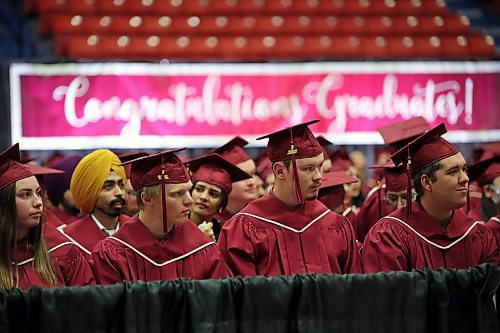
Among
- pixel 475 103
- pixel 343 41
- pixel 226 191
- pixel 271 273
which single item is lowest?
pixel 271 273

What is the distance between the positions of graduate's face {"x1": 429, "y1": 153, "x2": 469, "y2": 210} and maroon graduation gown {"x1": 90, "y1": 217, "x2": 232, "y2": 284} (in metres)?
1.03

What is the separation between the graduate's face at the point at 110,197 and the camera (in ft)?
16.9

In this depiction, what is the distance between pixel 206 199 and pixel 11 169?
1587 millimetres

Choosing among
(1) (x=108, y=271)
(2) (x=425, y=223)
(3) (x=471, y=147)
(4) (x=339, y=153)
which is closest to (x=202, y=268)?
(1) (x=108, y=271)

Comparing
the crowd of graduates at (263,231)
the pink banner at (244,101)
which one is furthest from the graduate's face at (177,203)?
the pink banner at (244,101)

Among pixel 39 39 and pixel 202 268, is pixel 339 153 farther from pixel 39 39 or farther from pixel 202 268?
pixel 39 39

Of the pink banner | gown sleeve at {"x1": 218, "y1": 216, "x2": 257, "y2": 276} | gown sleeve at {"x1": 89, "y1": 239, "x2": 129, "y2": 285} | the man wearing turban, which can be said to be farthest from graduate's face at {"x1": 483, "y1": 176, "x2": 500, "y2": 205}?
the pink banner

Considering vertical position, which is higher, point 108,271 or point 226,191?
point 226,191

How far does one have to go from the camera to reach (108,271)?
160 inches

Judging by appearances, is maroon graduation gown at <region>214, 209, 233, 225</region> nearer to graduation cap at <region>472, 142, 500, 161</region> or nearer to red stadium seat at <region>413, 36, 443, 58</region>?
graduation cap at <region>472, 142, 500, 161</region>

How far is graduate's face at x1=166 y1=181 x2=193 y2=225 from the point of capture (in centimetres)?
416

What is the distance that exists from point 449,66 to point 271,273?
5.28 m

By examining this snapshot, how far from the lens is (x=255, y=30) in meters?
11.2

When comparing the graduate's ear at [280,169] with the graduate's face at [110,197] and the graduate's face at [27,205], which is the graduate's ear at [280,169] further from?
the graduate's face at [27,205]
